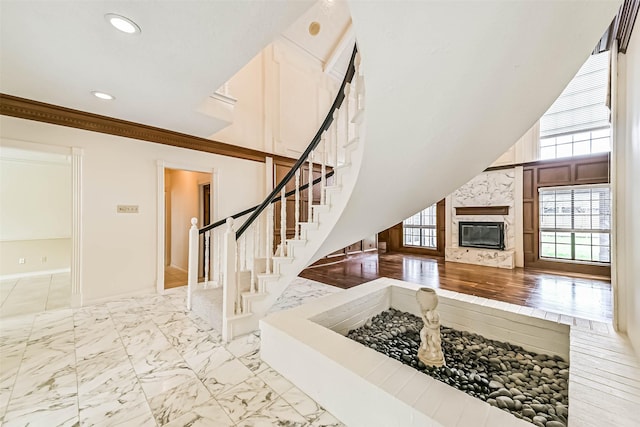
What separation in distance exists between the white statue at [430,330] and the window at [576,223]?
18.0 feet

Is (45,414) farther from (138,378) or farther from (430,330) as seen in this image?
(430,330)

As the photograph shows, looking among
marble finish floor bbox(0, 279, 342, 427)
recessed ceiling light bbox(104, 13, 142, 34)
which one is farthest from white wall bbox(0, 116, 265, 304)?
recessed ceiling light bbox(104, 13, 142, 34)

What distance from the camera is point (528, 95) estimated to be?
1408 mm

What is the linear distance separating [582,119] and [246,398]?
7799mm

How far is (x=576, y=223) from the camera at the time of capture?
5164mm

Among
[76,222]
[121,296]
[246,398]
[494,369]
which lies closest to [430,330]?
[494,369]

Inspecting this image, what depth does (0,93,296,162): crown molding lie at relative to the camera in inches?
112

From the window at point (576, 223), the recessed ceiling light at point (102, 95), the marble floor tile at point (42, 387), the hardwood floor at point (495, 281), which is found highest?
the recessed ceiling light at point (102, 95)

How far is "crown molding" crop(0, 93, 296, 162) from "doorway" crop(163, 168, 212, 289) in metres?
0.91

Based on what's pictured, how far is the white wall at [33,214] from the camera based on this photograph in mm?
4742

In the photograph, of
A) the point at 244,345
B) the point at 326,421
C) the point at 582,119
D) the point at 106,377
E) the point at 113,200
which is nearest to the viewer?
the point at 326,421

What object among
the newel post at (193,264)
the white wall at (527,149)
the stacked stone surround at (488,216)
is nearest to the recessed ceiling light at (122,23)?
the newel post at (193,264)

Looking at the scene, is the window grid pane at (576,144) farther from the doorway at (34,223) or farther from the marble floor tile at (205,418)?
the doorway at (34,223)

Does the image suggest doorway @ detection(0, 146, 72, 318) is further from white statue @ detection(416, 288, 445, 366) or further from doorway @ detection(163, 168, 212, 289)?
white statue @ detection(416, 288, 445, 366)
